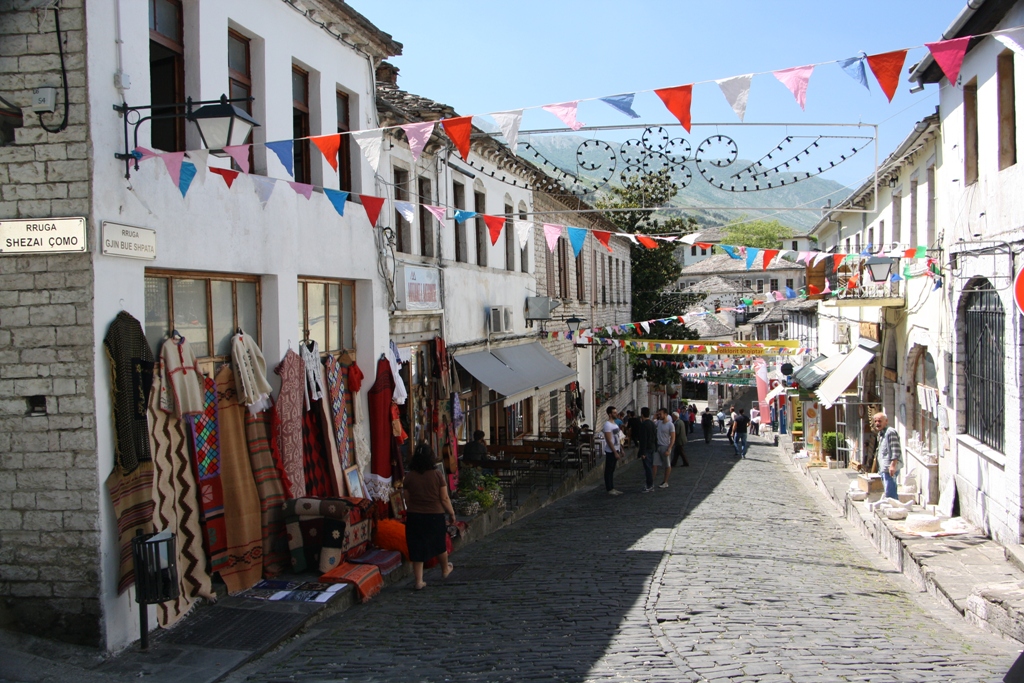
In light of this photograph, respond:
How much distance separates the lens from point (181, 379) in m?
7.80

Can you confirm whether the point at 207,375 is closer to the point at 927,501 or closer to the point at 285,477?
the point at 285,477

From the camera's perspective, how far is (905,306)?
16469mm

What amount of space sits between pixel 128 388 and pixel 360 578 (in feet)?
10.2

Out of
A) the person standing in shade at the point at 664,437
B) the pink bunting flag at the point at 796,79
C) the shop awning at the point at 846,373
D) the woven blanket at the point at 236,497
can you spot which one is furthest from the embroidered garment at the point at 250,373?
the shop awning at the point at 846,373

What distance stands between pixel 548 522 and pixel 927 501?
607cm

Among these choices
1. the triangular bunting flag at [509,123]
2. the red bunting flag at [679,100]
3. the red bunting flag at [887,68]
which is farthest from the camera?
the triangular bunting flag at [509,123]

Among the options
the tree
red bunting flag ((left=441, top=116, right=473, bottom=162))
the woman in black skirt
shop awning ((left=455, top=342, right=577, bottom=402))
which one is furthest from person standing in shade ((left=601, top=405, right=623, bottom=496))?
the tree

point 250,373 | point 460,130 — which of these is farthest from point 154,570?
point 460,130

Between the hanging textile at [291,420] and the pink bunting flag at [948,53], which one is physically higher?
the pink bunting flag at [948,53]

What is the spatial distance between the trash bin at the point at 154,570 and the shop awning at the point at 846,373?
591 inches

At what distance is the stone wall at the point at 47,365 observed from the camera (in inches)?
268

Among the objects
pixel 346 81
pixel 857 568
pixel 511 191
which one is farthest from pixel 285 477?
pixel 511 191

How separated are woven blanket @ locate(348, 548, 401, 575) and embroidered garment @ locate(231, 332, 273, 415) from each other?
1.99 m

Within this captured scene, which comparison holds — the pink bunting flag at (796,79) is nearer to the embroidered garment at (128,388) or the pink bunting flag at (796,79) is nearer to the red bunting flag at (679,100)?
the red bunting flag at (679,100)
